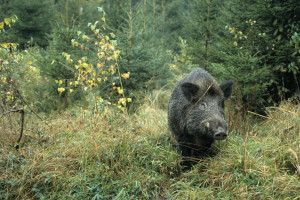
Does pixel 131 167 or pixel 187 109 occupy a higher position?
pixel 187 109

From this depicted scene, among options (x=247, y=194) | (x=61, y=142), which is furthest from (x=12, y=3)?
(x=247, y=194)

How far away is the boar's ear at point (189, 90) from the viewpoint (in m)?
4.04

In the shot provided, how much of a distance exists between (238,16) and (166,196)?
5.15 meters

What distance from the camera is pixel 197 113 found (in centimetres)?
391

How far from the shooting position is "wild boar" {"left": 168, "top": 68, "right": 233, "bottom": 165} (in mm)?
3708

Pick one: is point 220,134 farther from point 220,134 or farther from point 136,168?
point 136,168

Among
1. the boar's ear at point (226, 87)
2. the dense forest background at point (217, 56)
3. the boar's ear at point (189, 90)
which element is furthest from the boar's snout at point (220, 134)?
the dense forest background at point (217, 56)

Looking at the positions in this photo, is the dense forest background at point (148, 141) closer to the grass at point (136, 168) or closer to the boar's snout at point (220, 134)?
the grass at point (136, 168)

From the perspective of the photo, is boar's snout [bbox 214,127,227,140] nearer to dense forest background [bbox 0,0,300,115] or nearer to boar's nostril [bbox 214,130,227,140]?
boar's nostril [bbox 214,130,227,140]

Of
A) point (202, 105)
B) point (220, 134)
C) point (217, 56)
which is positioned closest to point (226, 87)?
point (202, 105)

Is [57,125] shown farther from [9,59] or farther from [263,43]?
[263,43]

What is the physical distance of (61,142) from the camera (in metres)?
4.50

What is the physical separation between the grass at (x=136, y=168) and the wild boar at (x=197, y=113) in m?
0.28

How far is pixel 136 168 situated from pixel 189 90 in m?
1.37
